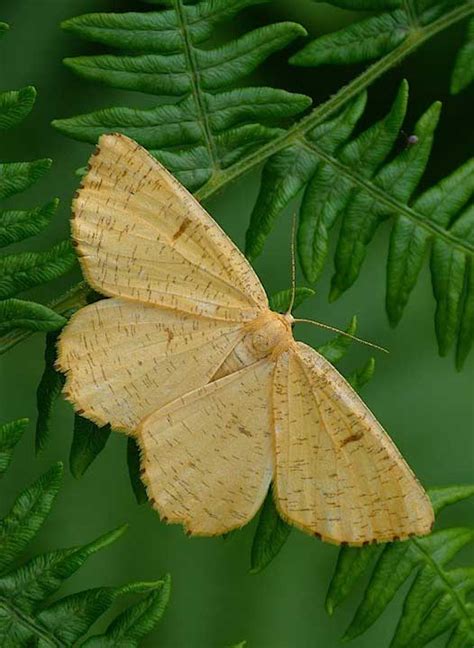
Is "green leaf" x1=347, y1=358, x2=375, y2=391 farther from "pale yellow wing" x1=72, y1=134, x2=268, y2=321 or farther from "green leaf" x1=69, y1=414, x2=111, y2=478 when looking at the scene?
"green leaf" x1=69, y1=414, x2=111, y2=478

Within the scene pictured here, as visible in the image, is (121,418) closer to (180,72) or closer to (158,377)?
(158,377)

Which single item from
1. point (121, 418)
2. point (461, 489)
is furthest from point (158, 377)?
point (461, 489)

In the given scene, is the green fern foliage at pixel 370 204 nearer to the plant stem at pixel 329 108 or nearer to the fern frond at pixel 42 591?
the plant stem at pixel 329 108

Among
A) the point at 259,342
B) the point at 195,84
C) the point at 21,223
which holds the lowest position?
the point at 259,342

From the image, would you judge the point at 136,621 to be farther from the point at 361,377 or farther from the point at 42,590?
the point at 361,377

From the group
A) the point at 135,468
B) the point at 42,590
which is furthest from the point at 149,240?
the point at 42,590

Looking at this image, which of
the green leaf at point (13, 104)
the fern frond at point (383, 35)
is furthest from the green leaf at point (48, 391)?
the fern frond at point (383, 35)
